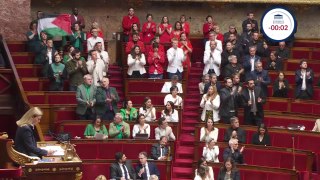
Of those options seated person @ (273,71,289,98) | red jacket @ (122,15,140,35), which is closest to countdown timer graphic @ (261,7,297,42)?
seated person @ (273,71,289,98)

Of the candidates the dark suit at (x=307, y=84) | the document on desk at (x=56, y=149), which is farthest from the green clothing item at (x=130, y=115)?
the document on desk at (x=56, y=149)

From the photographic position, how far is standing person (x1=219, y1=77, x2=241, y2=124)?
48.2 ft

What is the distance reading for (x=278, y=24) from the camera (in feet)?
57.3

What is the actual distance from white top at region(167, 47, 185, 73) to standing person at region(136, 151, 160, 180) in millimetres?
3592

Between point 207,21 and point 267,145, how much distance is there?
4.48 m

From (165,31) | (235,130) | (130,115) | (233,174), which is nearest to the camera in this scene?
(233,174)

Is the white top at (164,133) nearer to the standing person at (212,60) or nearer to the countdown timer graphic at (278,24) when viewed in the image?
the standing person at (212,60)

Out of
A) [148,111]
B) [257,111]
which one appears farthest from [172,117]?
[257,111]

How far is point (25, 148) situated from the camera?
8.63 metres

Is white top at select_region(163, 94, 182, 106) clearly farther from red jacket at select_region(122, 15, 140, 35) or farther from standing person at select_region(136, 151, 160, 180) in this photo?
red jacket at select_region(122, 15, 140, 35)

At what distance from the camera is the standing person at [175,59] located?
53.2ft

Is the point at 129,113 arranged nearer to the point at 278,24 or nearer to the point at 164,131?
the point at 164,131

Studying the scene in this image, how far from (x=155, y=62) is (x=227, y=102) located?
6.66 feet

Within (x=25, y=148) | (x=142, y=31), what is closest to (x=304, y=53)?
(x=142, y=31)
